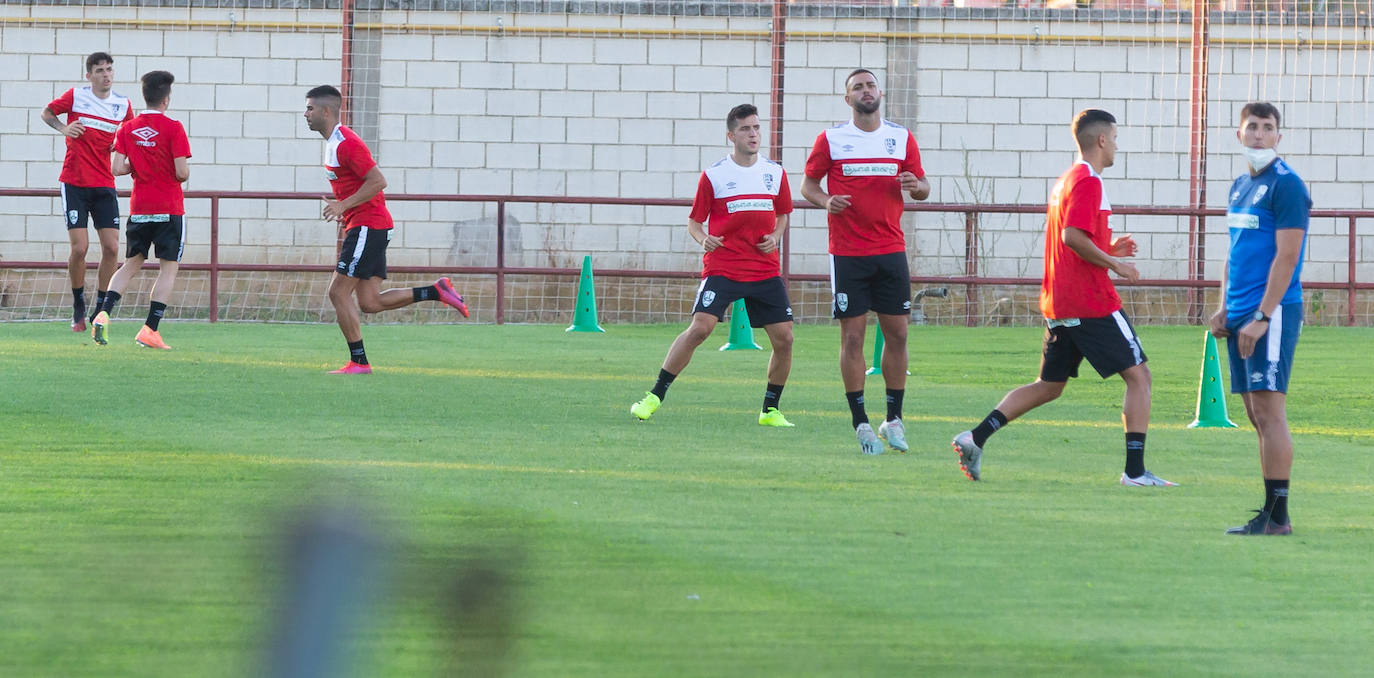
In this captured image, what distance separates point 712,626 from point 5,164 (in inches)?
654

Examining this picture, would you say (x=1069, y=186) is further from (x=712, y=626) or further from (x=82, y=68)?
(x=82, y=68)

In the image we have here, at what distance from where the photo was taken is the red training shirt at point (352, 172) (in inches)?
392

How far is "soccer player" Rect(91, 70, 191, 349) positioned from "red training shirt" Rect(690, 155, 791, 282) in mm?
4866

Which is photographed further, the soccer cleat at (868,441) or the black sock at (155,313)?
the black sock at (155,313)

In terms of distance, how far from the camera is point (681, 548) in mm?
4543

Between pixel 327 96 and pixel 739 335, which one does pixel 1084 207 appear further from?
pixel 739 335

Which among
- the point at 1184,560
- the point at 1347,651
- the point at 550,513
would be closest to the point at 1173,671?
the point at 1347,651

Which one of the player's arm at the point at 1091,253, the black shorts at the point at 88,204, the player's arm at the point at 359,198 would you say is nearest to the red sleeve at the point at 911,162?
the player's arm at the point at 1091,253

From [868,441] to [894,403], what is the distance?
1.51 ft

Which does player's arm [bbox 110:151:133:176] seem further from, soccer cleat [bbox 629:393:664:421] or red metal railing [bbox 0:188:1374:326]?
soccer cleat [bbox 629:393:664:421]

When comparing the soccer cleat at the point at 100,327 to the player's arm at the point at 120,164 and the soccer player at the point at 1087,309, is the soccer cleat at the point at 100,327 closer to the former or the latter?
the player's arm at the point at 120,164

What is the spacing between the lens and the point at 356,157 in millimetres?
9961

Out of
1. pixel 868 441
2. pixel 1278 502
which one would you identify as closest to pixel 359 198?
pixel 868 441

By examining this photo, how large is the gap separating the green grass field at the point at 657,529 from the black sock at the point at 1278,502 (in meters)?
0.11
